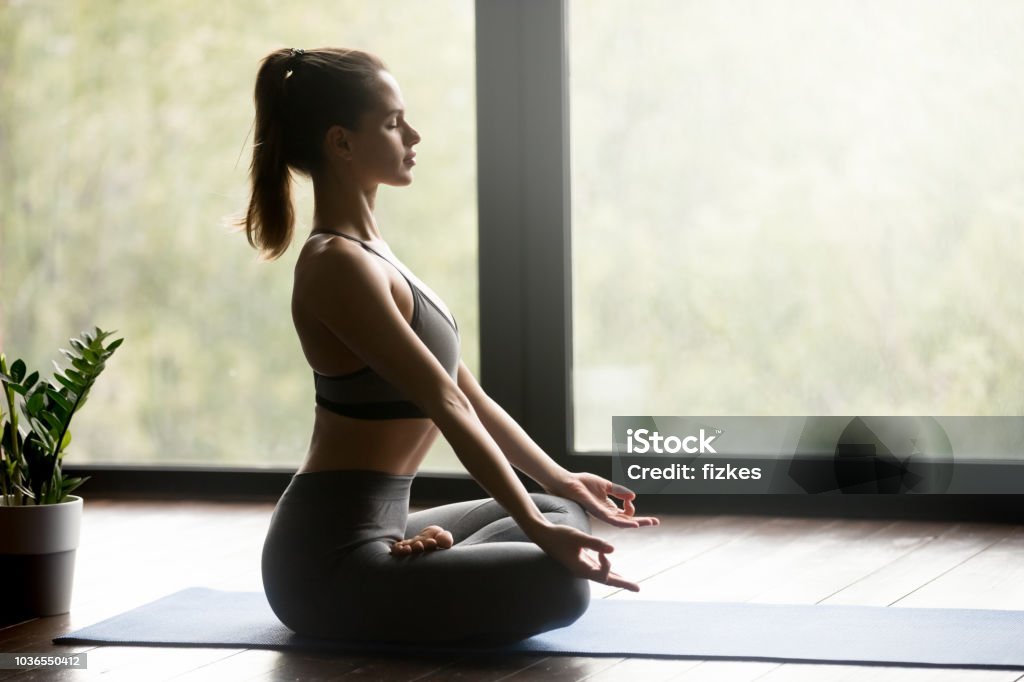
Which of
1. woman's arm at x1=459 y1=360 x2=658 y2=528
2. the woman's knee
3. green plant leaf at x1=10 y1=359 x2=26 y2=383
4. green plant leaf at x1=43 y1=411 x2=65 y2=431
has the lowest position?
the woman's knee

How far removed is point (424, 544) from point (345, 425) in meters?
0.23

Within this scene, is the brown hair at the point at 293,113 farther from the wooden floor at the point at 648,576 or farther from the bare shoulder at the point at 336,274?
the wooden floor at the point at 648,576

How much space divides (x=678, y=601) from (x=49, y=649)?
3.58 ft

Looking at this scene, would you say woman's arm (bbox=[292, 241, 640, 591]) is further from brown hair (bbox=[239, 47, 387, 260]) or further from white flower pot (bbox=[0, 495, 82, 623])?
white flower pot (bbox=[0, 495, 82, 623])

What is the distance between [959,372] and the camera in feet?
10.7

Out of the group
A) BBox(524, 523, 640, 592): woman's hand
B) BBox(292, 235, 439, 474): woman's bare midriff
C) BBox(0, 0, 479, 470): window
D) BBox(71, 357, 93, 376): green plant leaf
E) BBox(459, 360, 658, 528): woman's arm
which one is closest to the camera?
BBox(524, 523, 640, 592): woman's hand

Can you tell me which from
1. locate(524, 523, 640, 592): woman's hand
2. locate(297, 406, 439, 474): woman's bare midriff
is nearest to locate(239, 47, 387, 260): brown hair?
locate(297, 406, 439, 474): woman's bare midriff

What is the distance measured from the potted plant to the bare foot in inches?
26.3

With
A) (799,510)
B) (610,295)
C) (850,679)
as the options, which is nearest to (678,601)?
(850,679)

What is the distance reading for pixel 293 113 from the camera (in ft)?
7.08

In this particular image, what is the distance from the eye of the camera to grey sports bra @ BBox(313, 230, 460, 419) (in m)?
2.11

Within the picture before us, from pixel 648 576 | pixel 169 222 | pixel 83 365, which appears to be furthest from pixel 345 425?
pixel 169 222

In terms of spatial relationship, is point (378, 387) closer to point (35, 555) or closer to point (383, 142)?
point (383, 142)

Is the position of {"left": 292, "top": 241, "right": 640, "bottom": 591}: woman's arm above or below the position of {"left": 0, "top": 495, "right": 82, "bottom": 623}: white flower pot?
above
